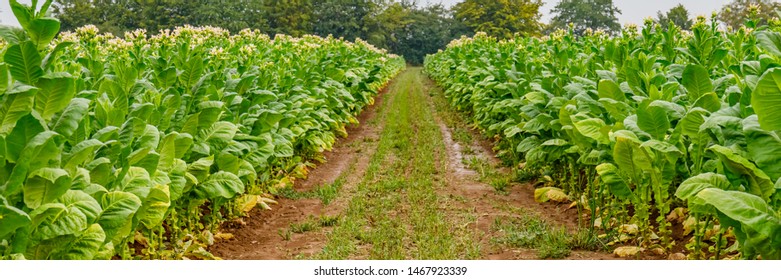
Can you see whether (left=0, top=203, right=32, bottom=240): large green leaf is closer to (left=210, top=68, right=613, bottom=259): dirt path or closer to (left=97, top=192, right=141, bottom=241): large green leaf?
(left=97, top=192, right=141, bottom=241): large green leaf

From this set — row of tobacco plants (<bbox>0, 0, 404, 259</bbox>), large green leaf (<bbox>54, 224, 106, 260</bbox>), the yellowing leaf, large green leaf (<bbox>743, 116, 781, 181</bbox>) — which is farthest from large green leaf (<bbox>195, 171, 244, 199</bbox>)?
large green leaf (<bbox>743, 116, 781, 181</bbox>)

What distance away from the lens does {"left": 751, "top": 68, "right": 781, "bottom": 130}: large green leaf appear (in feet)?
10.2

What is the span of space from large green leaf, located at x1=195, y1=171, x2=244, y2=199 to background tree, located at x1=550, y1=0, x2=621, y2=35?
4431 centimetres

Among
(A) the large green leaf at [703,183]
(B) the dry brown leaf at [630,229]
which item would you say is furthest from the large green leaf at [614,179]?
(A) the large green leaf at [703,183]

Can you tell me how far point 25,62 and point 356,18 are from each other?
62.6 metres

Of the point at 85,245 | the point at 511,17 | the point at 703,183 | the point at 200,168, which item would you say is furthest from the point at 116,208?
the point at 511,17

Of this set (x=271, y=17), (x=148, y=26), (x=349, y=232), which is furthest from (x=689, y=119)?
(x=271, y=17)

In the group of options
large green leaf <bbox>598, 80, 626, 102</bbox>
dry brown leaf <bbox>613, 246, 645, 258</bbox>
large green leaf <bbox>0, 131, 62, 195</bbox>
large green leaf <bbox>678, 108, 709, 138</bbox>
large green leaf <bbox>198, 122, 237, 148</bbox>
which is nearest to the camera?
large green leaf <bbox>0, 131, 62, 195</bbox>

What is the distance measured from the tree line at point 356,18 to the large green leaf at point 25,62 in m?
25.6

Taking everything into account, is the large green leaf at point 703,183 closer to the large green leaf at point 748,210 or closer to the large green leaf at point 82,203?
the large green leaf at point 748,210

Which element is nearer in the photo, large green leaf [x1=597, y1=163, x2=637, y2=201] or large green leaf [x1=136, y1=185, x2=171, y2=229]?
large green leaf [x1=136, y1=185, x2=171, y2=229]

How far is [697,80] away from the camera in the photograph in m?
4.71

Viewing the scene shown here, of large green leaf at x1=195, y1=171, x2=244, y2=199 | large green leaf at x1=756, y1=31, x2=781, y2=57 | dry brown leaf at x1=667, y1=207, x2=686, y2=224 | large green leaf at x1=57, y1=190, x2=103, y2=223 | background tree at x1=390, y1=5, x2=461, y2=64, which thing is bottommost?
background tree at x1=390, y1=5, x2=461, y2=64

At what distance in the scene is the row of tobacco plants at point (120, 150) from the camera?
3098 millimetres
